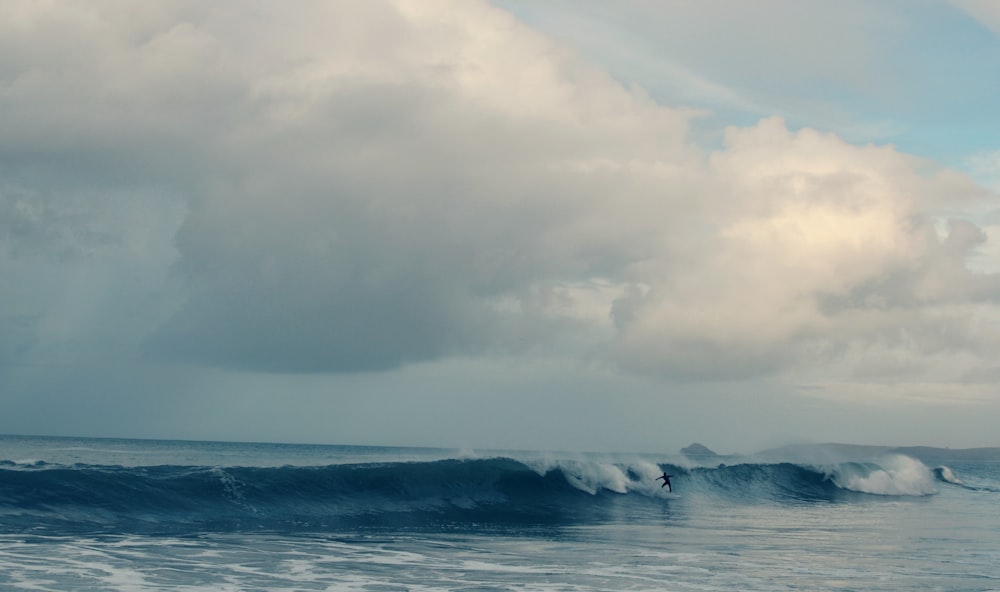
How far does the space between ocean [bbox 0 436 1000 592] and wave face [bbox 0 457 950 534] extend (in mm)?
74

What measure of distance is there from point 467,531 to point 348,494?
24.0 feet

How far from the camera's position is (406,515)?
86.4 feet

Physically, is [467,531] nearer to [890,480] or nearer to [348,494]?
[348,494]

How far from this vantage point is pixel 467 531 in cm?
2261

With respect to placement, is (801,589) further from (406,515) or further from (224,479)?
(224,479)

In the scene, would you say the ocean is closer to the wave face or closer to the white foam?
the wave face

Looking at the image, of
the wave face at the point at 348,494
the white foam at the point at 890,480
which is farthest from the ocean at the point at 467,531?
the white foam at the point at 890,480

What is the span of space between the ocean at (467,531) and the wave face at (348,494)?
7 cm

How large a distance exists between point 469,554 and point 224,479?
1180 centimetres

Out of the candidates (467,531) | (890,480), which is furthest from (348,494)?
(890,480)

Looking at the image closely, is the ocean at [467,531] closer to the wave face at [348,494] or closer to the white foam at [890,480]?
the wave face at [348,494]

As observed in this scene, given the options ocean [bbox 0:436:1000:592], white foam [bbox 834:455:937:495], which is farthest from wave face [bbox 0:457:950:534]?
white foam [bbox 834:455:937:495]

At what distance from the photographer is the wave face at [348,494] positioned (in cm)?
2253

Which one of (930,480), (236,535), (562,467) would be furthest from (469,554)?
(930,480)
